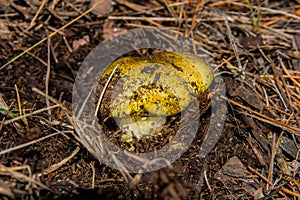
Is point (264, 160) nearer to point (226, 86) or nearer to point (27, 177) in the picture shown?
point (226, 86)

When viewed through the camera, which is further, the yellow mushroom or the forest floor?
the yellow mushroom

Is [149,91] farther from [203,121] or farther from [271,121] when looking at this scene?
[271,121]

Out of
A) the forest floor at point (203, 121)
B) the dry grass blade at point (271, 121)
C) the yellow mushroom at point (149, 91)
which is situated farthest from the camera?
the dry grass blade at point (271, 121)

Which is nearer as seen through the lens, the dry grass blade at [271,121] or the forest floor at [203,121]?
the forest floor at [203,121]

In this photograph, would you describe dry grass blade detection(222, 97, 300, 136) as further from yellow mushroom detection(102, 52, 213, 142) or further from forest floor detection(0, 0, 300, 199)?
yellow mushroom detection(102, 52, 213, 142)

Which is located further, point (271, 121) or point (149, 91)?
point (271, 121)

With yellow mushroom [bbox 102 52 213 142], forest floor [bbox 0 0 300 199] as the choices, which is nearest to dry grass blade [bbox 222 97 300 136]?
forest floor [bbox 0 0 300 199]

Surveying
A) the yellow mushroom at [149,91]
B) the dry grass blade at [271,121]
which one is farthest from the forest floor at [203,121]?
the yellow mushroom at [149,91]

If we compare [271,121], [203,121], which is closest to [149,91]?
[203,121]

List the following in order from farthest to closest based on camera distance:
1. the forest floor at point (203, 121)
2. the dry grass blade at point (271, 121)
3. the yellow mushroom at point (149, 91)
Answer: the dry grass blade at point (271, 121) → the yellow mushroom at point (149, 91) → the forest floor at point (203, 121)

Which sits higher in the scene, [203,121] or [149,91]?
[149,91]

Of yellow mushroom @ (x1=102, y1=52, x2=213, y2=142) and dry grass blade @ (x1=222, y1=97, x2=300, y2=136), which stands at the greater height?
yellow mushroom @ (x1=102, y1=52, x2=213, y2=142)

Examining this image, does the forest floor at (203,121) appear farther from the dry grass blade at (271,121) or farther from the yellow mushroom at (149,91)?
the yellow mushroom at (149,91)

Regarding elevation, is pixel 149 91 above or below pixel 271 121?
above
